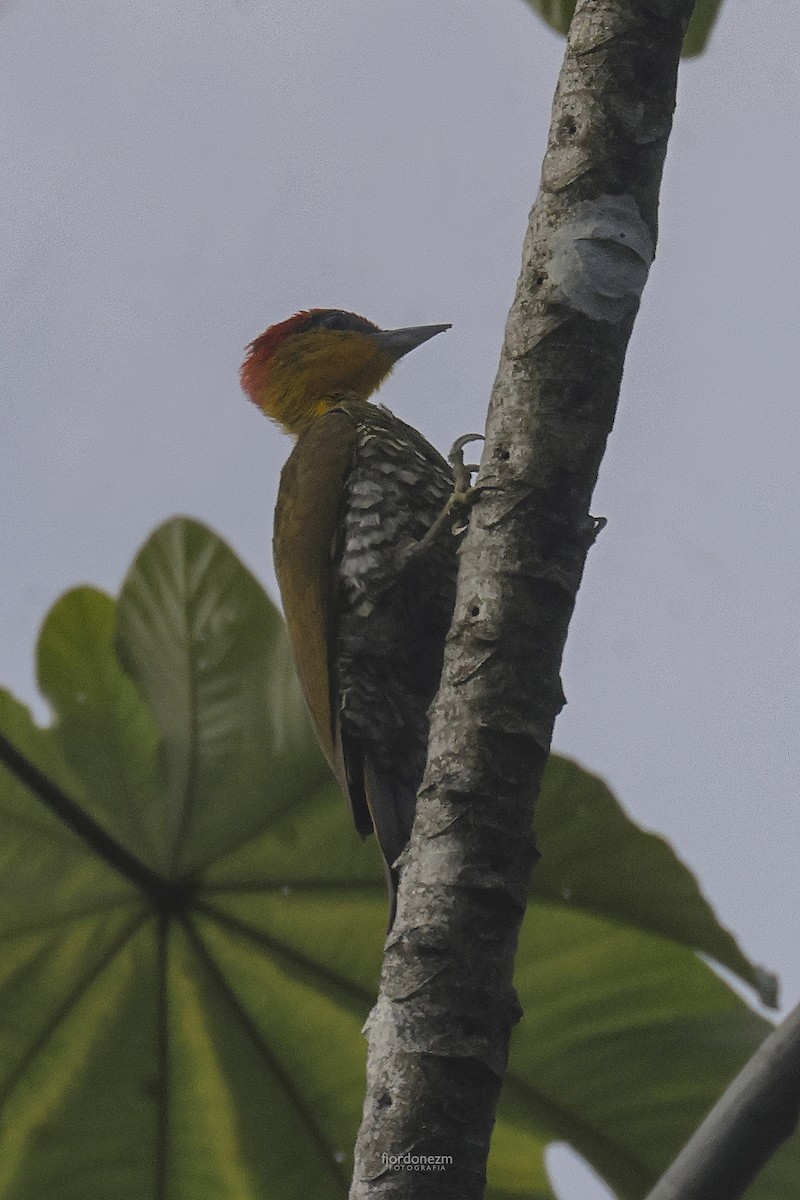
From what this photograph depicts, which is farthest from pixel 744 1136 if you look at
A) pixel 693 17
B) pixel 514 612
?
pixel 693 17

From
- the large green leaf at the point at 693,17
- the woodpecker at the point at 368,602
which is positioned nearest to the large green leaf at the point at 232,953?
the woodpecker at the point at 368,602

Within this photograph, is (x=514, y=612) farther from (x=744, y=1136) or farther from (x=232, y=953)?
(x=232, y=953)

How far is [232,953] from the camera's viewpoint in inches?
107

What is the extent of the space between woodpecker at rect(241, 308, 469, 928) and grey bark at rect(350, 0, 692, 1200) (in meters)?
1.05

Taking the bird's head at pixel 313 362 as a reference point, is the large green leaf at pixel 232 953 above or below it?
below

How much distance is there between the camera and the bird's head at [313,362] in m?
3.83

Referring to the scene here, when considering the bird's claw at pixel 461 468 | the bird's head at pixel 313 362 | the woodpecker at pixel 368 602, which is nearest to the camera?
the bird's claw at pixel 461 468

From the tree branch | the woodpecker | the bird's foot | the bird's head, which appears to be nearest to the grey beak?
the bird's head

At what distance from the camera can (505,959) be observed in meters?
1.44

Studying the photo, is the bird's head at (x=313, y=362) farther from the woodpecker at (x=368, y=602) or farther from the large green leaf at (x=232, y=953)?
the large green leaf at (x=232, y=953)

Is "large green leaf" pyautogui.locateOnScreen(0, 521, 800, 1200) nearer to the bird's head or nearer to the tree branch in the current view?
the bird's head

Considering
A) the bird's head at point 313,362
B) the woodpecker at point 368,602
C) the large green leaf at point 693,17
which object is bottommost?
the woodpecker at point 368,602

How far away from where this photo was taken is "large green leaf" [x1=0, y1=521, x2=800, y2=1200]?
105 inches

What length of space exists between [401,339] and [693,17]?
1304mm
